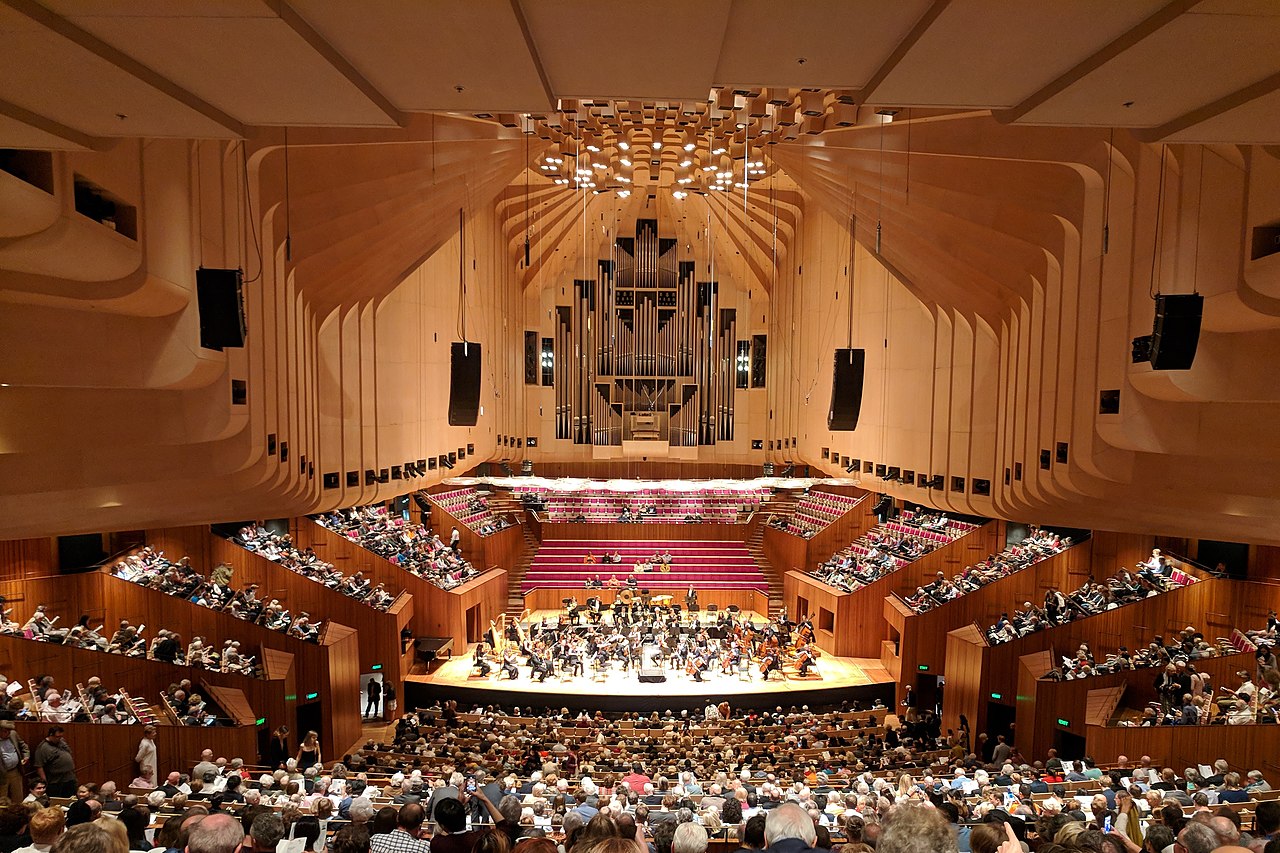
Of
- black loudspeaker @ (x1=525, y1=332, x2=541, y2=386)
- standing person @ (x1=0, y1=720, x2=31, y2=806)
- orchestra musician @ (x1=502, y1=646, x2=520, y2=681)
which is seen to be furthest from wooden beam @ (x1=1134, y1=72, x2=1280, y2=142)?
black loudspeaker @ (x1=525, y1=332, x2=541, y2=386)

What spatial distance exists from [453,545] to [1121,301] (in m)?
13.5

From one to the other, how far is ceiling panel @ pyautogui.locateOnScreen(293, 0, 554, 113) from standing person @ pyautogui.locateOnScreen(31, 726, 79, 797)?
6.51m

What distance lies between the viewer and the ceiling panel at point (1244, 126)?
6.73 ft

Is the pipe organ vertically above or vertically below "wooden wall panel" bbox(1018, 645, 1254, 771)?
above

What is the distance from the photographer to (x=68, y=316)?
509 centimetres

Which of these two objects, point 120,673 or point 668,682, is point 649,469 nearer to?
point 668,682

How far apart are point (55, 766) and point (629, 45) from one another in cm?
720

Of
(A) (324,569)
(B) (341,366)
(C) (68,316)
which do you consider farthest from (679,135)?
(A) (324,569)

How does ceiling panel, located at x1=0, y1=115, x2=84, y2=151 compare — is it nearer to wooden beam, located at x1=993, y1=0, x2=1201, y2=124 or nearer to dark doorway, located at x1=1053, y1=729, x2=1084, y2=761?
wooden beam, located at x1=993, y1=0, x2=1201, y2=124

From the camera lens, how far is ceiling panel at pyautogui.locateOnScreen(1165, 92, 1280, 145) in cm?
205

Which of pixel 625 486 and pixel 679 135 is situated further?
pixel 625 486

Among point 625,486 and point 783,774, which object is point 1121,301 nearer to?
point 783,774

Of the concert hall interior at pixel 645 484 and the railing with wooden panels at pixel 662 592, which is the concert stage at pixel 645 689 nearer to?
the concert hall interior at pixel 645 484

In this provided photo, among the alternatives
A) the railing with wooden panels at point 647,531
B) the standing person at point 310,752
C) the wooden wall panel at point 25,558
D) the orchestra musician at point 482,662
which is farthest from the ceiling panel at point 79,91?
the railing with wooden panels at point 647,531
